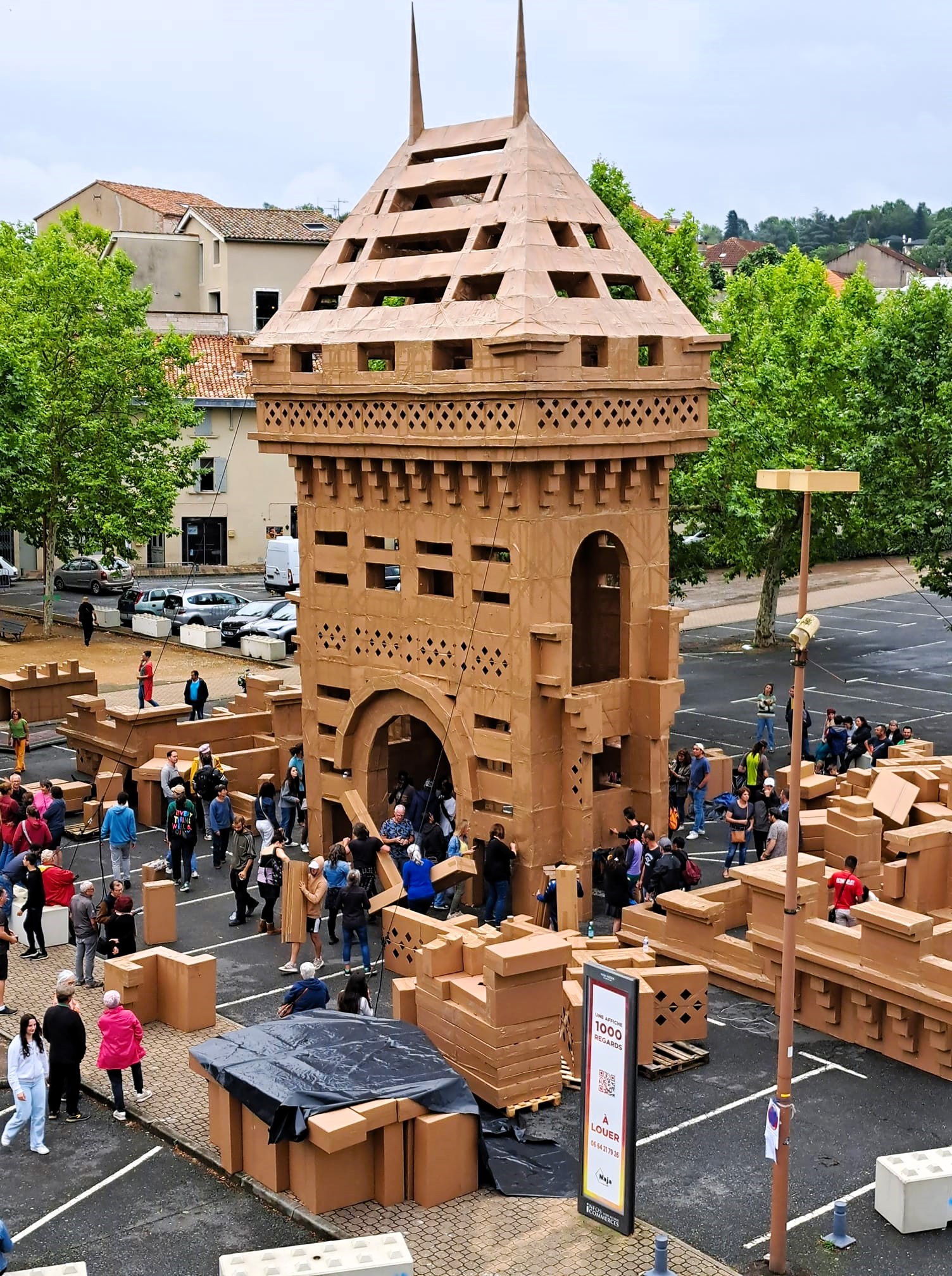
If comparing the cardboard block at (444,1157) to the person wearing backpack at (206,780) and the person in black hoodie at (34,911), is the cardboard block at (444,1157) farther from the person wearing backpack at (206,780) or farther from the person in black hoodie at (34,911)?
the person wearing backpack at (206,780)

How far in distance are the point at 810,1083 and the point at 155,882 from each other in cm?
→ 976

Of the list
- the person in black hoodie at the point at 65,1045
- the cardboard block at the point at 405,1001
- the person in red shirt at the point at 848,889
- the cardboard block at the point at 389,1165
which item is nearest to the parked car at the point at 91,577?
the person in red shirt at the point at 848,889

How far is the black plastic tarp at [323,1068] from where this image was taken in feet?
51.0

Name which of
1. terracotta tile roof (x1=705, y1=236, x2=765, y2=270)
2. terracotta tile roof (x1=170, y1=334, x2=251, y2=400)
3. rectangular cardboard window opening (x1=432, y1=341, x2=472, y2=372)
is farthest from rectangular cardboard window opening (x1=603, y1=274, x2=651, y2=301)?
terracotta tile roof (x1=705, y1=236, x2=765, y2=270)

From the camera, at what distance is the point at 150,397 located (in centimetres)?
5053

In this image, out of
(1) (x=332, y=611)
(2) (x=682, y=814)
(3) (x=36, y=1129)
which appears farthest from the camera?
(2) (x=682, y=814)

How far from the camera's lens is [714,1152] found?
16.9 m

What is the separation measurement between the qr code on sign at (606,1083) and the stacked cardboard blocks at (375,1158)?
1580 millimetres

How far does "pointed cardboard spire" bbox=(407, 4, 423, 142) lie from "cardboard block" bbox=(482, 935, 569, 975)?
14.1 metres

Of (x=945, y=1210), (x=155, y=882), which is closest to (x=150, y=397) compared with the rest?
(x=155, y=882)

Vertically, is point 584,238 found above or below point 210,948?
above

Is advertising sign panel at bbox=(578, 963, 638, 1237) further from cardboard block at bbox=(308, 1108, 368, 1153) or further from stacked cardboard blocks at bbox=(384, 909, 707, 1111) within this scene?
stacked cardboard blocks at bbox=(384, 909, 707, 1111)

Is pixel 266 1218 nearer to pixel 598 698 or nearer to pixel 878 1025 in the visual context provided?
pixel 878 1025

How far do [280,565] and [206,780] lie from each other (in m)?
30.2
